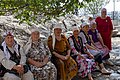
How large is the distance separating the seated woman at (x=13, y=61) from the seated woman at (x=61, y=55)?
874 mm

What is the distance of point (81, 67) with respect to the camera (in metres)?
6.21

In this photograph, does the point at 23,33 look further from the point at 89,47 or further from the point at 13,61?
the point at 13,61

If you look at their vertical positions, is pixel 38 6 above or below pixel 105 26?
above

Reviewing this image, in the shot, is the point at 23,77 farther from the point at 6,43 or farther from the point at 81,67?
the point at 81,67

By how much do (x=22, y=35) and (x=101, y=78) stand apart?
2.12m

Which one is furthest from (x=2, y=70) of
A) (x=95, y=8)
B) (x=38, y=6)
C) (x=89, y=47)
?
(x=95, y=8)

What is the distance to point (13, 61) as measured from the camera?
484 cm

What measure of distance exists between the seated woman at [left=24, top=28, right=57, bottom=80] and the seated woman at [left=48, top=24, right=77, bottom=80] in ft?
1.02

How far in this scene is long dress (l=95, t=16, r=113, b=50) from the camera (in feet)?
26.0

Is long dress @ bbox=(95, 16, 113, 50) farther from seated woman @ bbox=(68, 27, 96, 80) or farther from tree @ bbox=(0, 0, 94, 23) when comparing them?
tree @ bbox=(0, 0, 94, 23)

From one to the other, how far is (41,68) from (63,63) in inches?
25.6

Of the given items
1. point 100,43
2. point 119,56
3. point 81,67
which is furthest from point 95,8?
point 81,67

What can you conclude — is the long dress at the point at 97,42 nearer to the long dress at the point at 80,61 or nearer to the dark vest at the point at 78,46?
the dark vest at the point at 78,46

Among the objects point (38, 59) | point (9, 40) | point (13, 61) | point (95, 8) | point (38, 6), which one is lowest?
point (95, 8)
